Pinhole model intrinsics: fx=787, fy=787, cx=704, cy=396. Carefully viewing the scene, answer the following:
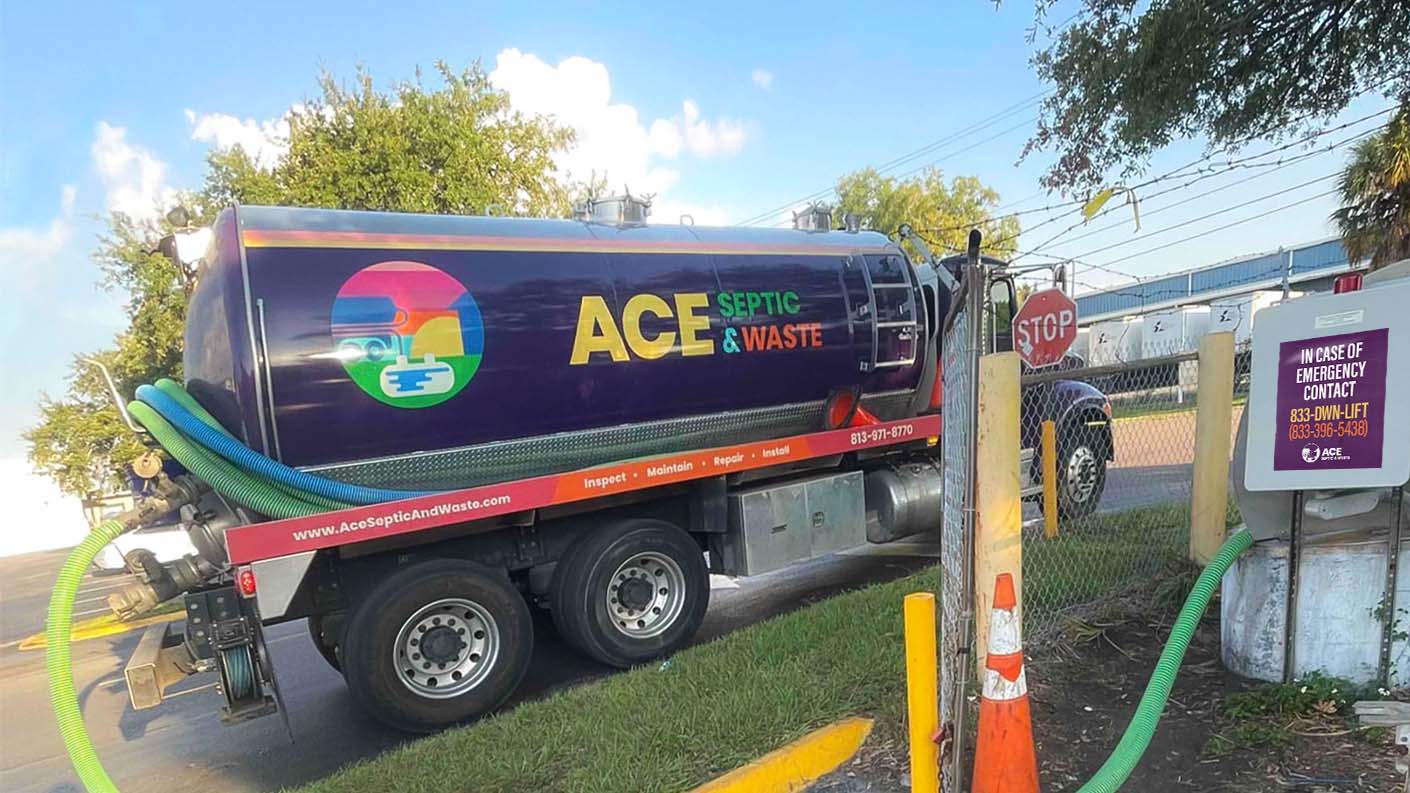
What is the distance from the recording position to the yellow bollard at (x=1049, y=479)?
273 inches

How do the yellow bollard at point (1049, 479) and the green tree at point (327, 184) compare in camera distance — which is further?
the green tree at point (327, 184)

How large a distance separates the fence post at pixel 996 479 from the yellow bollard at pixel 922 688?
729mm

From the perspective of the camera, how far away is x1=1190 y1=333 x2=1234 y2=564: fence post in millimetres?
4438

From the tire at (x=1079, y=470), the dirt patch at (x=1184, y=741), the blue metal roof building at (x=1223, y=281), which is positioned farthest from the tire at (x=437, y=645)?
the blue metal roof building at (x=1223, y=281)

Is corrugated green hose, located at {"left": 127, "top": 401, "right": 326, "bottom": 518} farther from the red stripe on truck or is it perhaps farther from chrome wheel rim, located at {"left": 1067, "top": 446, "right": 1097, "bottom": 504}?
chrome wheel rim, located at {"left": 1067, "top": 446, "right": 1097, "bottom": 504}

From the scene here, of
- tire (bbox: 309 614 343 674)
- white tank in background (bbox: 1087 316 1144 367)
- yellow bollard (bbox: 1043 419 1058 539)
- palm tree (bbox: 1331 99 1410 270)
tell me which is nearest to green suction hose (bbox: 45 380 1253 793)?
tire (bbox: 309 614 343 674)

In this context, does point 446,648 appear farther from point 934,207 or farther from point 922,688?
point 934,207

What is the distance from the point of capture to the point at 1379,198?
493 inches

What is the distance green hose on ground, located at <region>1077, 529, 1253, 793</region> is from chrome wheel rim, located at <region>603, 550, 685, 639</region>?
323 cm

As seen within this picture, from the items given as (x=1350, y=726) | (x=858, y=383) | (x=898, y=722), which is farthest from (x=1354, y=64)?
(x=898, y=722)

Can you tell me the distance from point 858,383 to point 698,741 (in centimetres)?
397

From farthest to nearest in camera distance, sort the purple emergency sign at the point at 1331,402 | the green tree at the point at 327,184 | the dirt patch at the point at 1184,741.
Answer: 1. the green tree at the point at 327,184
2. the purple emergency sign at the point at 1331,402
3. the dirt patch at the point at 1184,741

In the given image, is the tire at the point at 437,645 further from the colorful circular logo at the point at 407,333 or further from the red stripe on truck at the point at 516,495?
the colorful circular logo at the point at 407,333

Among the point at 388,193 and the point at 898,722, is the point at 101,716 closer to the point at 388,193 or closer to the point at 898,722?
the point at 898,722
